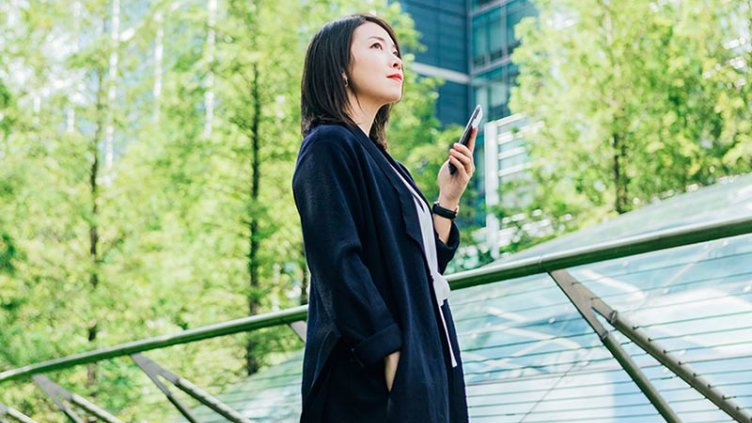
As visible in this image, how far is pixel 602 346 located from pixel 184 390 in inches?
54.4

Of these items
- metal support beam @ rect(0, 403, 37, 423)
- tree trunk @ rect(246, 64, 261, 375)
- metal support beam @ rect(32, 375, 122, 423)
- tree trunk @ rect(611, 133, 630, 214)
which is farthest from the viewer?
tree trunk @ rect(611, 133, 630, 214)

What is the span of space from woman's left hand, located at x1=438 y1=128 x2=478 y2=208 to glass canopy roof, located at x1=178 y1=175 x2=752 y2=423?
1.70 feet

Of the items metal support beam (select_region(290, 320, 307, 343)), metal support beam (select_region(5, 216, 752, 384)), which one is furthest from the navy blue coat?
metal support beam (select_region(290, 320, 307, 343))

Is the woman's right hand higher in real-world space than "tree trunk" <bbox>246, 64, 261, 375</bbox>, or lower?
lower

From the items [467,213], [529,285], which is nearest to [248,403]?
[529,285]

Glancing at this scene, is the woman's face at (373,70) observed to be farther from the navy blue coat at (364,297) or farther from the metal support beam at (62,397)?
the metal support beam at (62,397)

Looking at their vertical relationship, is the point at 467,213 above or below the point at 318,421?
above

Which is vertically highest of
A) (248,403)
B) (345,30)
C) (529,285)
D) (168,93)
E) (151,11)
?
(151,11)

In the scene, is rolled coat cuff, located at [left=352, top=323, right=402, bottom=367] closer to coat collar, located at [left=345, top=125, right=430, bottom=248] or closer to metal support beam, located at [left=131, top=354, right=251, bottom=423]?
coat collar, located at [left=345, top=125, right=430, bottom=248]

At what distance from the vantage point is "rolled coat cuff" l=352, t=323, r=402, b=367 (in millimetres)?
1900

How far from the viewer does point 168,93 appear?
1460cm

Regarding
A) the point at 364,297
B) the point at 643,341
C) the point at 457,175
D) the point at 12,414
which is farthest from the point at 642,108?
the point at 364,297

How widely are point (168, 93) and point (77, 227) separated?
2105mm

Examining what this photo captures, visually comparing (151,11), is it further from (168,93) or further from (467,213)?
Answer: (467,213)
